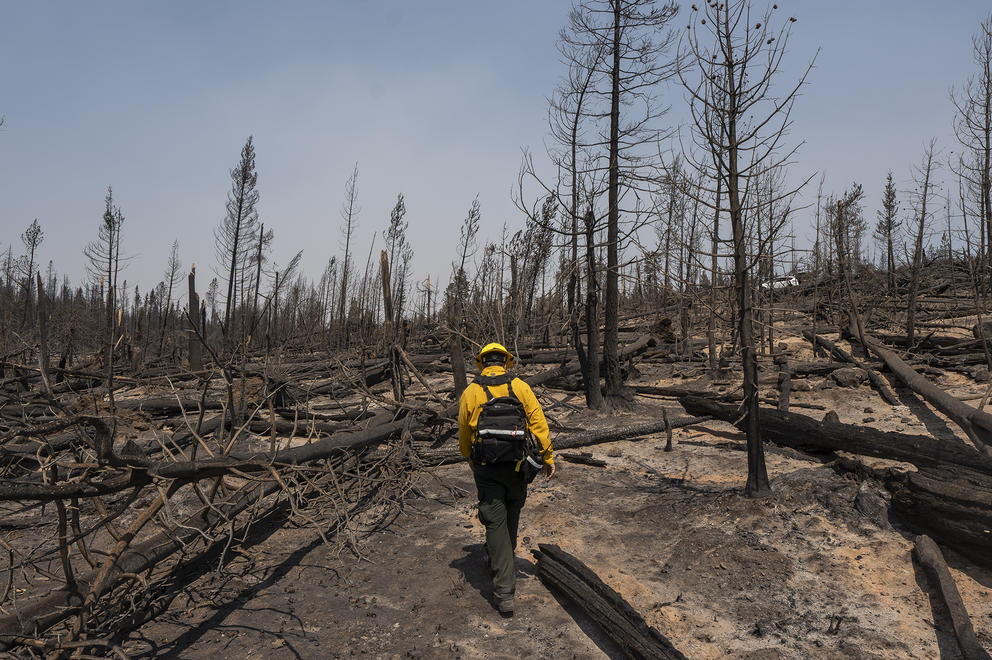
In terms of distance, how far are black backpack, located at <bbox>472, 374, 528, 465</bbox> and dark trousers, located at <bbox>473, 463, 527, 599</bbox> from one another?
0.40 ft

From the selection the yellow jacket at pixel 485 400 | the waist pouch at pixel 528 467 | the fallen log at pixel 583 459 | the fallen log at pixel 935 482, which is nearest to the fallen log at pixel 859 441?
the fallen log at pixel 935 482

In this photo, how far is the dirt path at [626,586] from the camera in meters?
3.72

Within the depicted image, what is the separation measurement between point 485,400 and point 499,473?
0.57 metres

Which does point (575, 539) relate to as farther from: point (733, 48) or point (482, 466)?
point (733, 48)

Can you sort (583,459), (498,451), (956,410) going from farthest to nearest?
(583,459) → (956,410) → (498,451)

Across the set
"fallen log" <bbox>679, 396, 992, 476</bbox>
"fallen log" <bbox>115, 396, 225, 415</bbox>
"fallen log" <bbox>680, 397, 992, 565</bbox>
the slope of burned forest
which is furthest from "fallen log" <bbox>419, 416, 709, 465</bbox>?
"fallen log" <bbox>115, 396, 225, 415</bbox>

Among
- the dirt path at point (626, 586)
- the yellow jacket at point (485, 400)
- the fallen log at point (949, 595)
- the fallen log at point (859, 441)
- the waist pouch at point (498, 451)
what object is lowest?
the dirt path at point (626, 586)

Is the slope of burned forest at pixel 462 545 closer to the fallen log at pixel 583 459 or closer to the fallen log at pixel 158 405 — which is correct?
the fallen log at pixel 583 459

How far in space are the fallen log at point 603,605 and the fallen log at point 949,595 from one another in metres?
1.69

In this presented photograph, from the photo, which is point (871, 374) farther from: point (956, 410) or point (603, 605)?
point (603, 605)

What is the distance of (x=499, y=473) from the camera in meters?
4.36

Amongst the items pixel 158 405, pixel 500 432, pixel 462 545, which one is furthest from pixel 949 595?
pixel 158 405

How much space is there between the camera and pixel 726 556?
4.79 m

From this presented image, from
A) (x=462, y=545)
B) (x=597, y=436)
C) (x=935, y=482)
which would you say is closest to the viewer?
(x=935, y=482)
